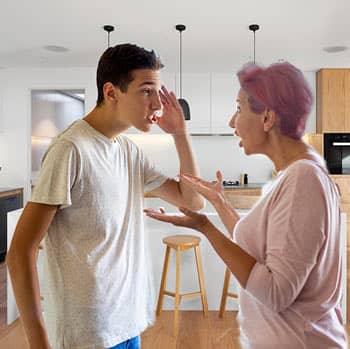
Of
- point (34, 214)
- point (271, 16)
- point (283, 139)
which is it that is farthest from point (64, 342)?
point (271, 16)

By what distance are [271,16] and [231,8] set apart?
0.43 meters

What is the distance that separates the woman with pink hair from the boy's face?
0.25 meters

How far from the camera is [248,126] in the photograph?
1.12 m

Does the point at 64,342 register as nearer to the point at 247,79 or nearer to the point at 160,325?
the point at 247,79

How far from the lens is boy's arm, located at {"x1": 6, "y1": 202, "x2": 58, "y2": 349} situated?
3.26 feet

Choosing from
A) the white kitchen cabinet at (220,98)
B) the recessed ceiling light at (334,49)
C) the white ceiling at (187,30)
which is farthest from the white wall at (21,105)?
the recessed ceiling light at (334,49)

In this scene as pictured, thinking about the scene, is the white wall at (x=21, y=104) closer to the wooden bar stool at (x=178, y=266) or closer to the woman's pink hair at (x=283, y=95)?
the wooden bar stool at (x=178, y=266)

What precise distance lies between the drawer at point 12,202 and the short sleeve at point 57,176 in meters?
4.89

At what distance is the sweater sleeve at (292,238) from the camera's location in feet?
3.14

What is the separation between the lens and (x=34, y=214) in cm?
100

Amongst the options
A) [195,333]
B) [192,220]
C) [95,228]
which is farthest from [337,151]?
[95,228]

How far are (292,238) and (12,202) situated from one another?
5381 millimetres

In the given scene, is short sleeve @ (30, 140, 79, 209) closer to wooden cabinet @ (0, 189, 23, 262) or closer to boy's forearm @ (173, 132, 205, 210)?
boy's forearm @ (173, 132, 205, 210)

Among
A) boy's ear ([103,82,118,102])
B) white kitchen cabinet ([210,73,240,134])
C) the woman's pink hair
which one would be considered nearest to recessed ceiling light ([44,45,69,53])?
white kitchen cabinet ([210,73,240,134])
